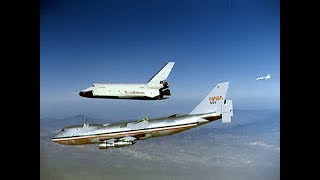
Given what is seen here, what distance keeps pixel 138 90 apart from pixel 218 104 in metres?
0.74

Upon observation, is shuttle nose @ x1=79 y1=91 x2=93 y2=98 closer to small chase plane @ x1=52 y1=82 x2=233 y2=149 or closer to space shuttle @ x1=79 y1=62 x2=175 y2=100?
space shuttle @ x1=79 y1=62 x2=175 y2=100

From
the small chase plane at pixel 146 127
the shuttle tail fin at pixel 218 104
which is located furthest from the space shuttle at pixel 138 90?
the shuttle tail fin at pixel 218 104

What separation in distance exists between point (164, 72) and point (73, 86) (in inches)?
33.0

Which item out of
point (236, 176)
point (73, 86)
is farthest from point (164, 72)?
point (236, 176)

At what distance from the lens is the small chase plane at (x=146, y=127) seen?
468 centimetres

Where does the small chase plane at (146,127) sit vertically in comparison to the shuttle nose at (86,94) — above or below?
below

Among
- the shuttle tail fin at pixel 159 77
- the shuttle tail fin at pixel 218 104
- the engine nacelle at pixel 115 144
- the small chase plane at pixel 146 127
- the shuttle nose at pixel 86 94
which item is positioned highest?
the shuttle tail fin at pixel 159 77

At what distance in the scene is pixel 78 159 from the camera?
4.71 metres

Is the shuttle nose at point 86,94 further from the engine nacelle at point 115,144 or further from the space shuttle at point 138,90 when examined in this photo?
the engine nacelle at point 115,144

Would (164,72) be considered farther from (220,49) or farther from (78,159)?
(78,159)

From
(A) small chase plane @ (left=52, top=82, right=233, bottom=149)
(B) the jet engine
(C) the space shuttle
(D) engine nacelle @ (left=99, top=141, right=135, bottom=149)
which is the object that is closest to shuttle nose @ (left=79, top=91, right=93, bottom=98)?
(C) the space shuttle

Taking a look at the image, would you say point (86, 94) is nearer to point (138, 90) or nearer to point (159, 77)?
point (138, 90)

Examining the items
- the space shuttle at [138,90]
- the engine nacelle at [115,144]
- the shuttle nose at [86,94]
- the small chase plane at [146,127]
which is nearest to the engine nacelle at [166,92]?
the space shuttle at [138,90]

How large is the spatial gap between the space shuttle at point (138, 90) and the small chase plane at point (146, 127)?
0.22 metres
